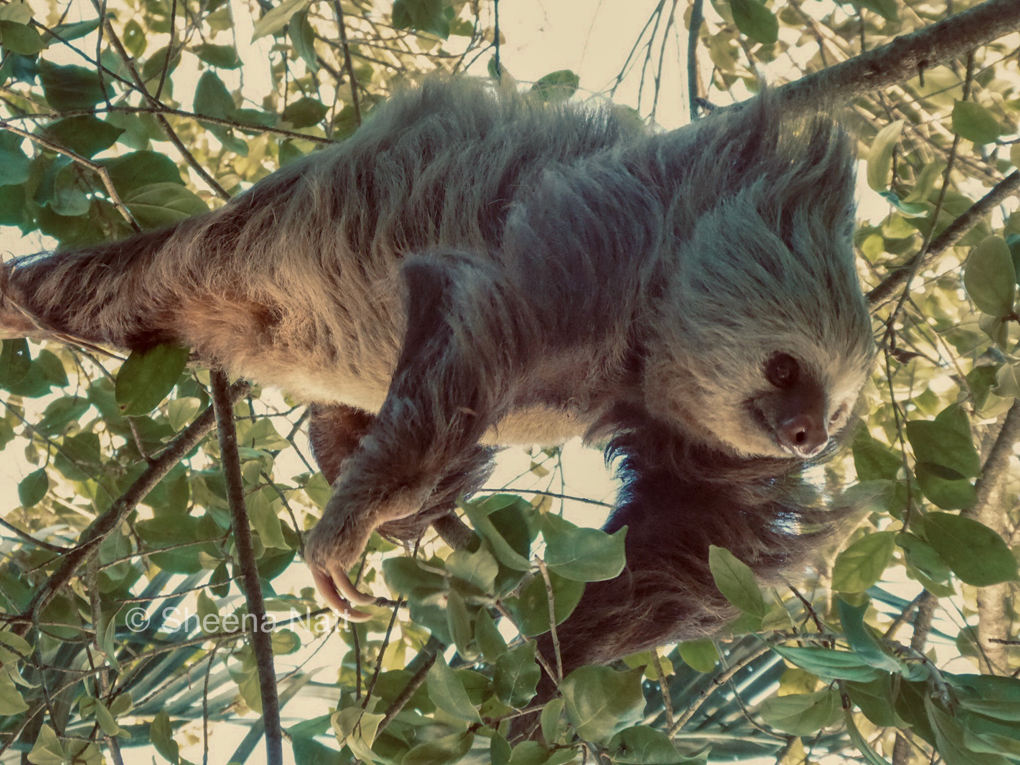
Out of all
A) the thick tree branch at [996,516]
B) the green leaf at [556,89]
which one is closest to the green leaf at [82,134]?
the green leaf at [556,89]

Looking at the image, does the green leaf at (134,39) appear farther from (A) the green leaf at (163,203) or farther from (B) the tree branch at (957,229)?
(B) the tree branch at (957,229)

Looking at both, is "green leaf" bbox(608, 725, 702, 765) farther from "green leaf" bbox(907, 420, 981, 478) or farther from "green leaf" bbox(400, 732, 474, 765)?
"green leaf" bbox(907, 420, 981, 478)

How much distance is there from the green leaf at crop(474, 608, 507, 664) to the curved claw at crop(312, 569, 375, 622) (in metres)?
0.31

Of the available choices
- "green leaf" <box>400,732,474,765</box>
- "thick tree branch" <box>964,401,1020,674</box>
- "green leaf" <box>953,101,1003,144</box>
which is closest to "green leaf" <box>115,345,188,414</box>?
"green leaf" <box>400,732,474,765</box>

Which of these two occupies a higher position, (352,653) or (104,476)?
(104,476)

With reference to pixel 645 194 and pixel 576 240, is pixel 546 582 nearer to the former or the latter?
pixel 576 240

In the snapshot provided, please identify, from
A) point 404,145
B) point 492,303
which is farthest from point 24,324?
point 492,303

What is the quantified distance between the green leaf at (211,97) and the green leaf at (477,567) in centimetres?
146

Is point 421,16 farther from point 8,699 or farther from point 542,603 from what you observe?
point 8,699

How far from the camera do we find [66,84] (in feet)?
5.96

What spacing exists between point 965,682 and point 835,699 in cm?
18

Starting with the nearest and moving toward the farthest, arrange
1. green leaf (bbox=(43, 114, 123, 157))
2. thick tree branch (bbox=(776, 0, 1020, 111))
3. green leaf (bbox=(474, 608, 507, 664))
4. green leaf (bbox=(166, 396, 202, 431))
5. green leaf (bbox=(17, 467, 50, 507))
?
green leaf (bbox=(474, 608, 507, 664)) → thick tree branch (bbox=(776, 0, 1020, 111)) → green leaf (bbox=(43, 114, 123, 157)) → green leaf (bbox=(166, 396, 202, 431)) → green leaf (bbox=(17, 467, 50, 507))

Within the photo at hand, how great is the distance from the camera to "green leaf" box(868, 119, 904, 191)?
152 cm

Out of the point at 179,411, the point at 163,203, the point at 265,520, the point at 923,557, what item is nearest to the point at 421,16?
the point at 163,203
